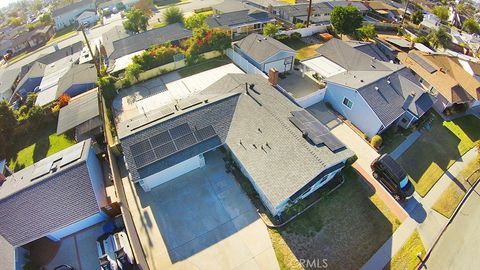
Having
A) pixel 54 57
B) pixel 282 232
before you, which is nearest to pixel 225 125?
pixel 282 232

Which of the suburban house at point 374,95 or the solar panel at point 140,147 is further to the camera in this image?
the suburban house at point 374,95

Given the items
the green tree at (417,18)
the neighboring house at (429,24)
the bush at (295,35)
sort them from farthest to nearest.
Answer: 1. the green tree at (417,18)
2. the neighboring house at (429,24)
3. the bush at (295,35)

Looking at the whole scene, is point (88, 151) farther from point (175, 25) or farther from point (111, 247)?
point (175, 25)

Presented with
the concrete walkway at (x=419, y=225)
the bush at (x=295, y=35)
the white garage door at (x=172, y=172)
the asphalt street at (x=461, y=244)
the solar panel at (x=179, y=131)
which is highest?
the bush at (x=295, y=35)

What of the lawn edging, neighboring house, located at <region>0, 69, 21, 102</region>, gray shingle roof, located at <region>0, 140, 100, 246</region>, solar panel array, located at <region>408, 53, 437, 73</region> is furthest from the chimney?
neighboring house, located at <region>0, 69, 21, 102</region>

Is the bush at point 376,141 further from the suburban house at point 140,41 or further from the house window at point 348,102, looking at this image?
the suburban house at point 140,41

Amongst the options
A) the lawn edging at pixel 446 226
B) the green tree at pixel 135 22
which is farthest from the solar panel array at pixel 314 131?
the green tree at pixel 135 22
